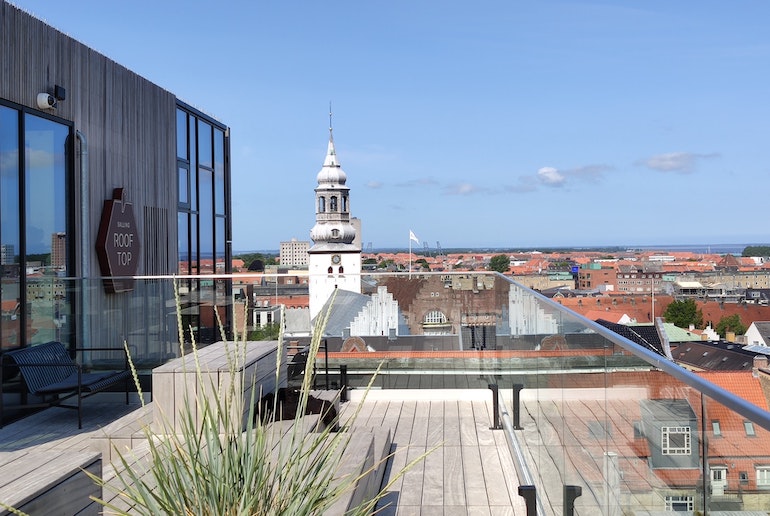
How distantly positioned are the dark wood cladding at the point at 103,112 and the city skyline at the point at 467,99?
221mm

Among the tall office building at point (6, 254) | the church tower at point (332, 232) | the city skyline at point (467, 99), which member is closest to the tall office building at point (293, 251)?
the city skyline at point (467, 99)

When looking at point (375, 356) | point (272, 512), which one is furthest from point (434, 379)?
point (272, 512)

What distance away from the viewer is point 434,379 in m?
6.48

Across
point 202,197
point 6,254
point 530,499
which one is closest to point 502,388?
point 530,499

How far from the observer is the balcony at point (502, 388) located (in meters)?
1.21

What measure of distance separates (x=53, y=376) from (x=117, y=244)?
6.96 ft

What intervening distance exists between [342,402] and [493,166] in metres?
101

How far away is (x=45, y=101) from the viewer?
6.06 metres

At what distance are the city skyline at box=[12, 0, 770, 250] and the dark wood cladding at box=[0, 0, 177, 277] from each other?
22 centimetres

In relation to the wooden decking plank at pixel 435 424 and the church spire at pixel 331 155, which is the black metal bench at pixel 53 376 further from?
the church spire at pixel 331 155

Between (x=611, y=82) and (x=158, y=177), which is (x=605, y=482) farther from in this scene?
(x=611, y=82)

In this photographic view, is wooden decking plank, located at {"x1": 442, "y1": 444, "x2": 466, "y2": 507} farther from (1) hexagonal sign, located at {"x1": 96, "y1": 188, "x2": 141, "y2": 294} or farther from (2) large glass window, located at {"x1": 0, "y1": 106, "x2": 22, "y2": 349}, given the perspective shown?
(1) hexagonal sign, located at {"x1": 96, "y1": 188, "x2": 141, "y2": 294}

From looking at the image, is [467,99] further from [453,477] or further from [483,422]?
[453,477]

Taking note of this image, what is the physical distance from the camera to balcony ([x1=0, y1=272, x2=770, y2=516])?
→ 121cm
